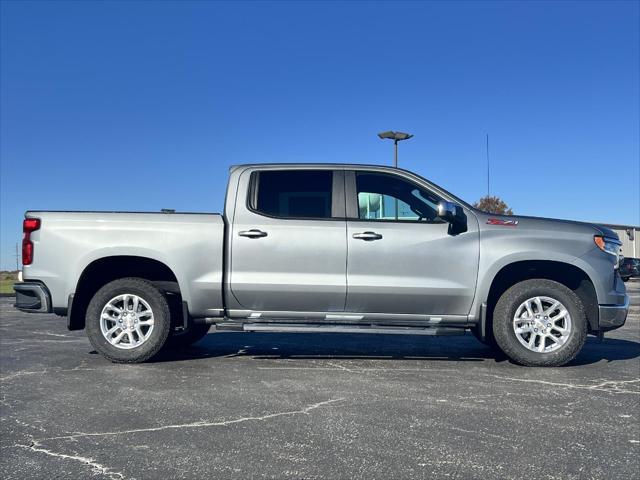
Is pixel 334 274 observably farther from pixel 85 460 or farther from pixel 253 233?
pixel 85 460

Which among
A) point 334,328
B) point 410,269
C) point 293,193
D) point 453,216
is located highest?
point 293,193

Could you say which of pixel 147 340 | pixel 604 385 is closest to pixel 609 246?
pixel 604 385

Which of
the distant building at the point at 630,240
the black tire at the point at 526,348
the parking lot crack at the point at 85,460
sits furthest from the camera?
the distant building at the point at 630,240

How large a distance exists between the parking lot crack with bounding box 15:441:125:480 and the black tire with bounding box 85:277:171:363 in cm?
223

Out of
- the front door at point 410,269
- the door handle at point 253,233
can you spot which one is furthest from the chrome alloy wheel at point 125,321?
the front door at point 410,269

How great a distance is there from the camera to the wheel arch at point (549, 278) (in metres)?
5.55

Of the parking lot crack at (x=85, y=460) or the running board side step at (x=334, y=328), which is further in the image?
the running board side step at (x=334, y=328)

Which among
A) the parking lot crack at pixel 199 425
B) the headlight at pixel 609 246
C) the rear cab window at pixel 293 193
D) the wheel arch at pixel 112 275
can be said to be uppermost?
the rear cab window at pixel 293 193

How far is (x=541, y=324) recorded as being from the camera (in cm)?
541

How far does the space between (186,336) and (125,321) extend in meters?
1.14

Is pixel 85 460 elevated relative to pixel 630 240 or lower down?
lower down

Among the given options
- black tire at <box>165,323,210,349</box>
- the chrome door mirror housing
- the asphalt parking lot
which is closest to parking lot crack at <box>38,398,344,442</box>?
the asphalt parking lot

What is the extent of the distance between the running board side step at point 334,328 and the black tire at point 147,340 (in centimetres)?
61

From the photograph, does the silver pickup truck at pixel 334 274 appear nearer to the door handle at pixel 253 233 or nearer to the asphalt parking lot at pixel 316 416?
the door handle at pixel 253 233
